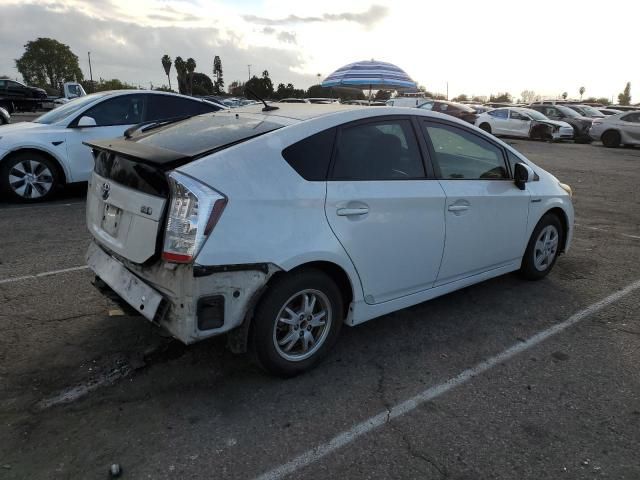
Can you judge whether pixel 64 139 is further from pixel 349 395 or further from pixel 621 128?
pixel 621 128

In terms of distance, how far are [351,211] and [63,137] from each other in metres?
5.93

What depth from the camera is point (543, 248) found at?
4723mm

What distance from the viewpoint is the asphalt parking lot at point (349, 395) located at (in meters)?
2.43

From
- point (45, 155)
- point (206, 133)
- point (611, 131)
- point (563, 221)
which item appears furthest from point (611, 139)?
point (206, 133)

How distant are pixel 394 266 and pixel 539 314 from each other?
1.58 m

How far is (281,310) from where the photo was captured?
9.45ft

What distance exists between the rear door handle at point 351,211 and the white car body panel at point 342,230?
3 cm

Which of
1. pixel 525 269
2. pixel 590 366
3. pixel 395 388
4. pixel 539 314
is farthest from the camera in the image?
pixel 525 269

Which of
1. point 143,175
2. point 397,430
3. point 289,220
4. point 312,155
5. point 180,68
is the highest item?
point 180,68

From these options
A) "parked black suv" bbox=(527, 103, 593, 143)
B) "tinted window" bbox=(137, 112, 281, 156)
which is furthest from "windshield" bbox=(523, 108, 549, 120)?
"tinted window" bbox=(137, 112, 281, 156)

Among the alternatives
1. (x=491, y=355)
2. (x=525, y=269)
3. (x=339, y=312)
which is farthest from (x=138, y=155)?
(x=525, y=269)

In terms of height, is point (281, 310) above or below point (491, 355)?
above

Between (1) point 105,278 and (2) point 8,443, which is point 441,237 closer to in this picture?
(1) point 105,278

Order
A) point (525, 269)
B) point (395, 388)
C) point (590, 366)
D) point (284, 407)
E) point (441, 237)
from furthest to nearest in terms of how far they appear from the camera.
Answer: point (525, 269) < point (441, 237) < point (590, 366) < point (395, 388) < point (284, 407)
